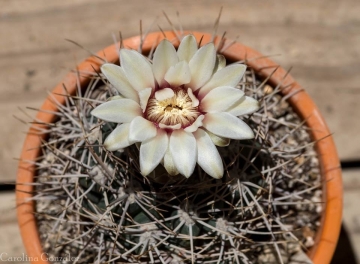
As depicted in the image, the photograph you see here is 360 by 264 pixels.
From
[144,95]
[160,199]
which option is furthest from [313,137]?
[144,95]

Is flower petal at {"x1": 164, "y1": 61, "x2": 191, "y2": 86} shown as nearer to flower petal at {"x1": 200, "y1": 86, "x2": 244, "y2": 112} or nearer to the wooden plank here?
flower petal at {"x1": 200, "y1": 86, "x2": 244, "y2": 112}

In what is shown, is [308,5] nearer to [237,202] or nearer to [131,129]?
[237,202]

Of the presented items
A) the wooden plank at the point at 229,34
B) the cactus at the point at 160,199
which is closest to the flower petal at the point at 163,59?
the cactus at the point at 160,199

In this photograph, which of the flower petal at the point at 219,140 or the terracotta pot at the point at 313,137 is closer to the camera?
the flower petal at the point at 219,140

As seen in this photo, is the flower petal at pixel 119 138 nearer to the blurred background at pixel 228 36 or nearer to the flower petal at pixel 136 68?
the flower petal at pixel 136 68

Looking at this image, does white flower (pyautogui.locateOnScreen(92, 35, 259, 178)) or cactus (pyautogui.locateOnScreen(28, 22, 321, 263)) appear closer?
white flower (pyautogui.locateOnScreen(92, 35, 259, 178))

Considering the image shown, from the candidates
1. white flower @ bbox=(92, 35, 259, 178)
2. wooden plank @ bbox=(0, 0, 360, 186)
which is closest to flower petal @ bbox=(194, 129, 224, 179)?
white flower @ bbox=(92, 35, 259, 178)

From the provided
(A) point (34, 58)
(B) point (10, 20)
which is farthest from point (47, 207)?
(B) point (10, 20)

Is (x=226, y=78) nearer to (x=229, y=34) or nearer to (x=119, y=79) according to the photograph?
(x=119, y=79)
